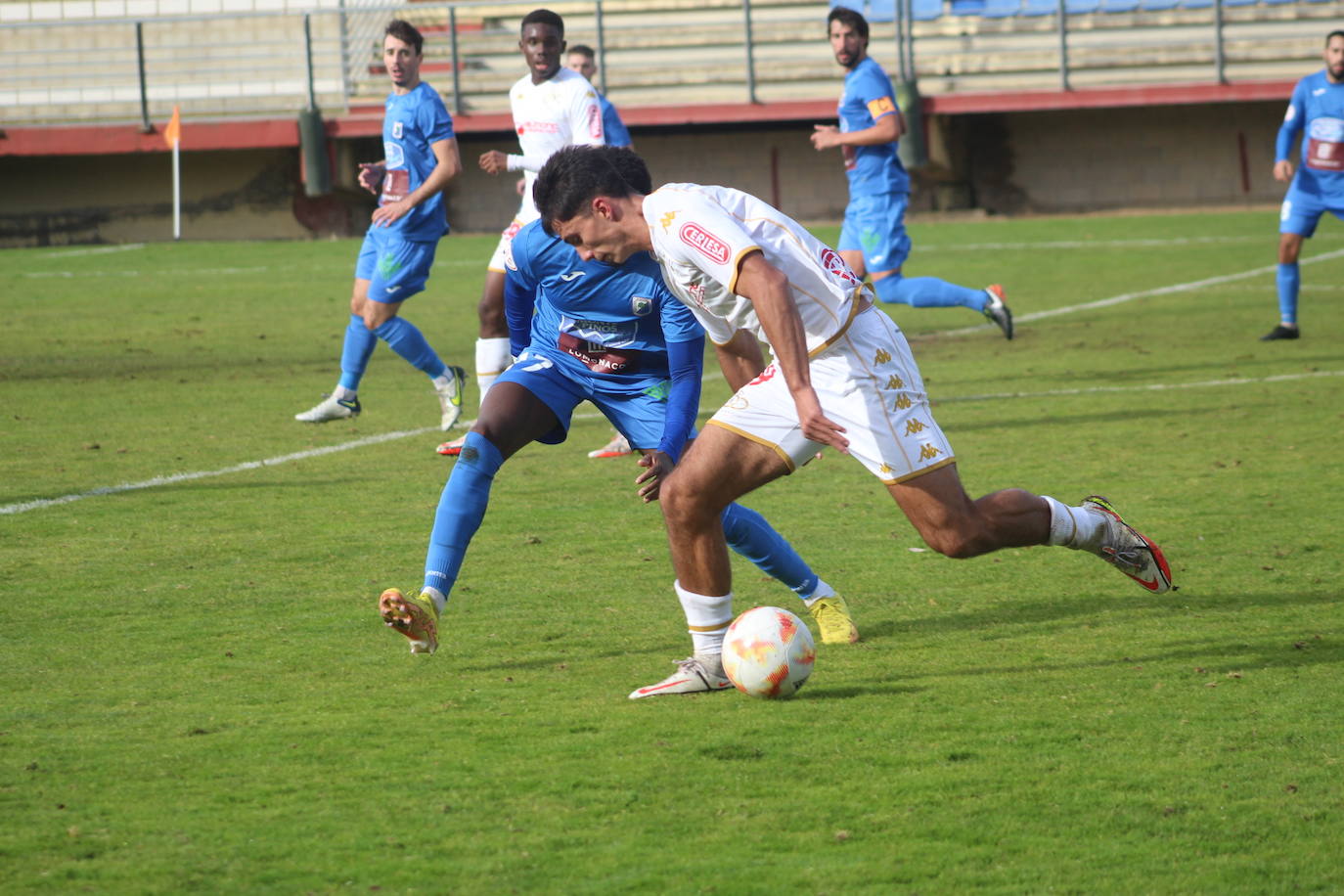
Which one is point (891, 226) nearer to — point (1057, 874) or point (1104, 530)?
point (1104, 530)

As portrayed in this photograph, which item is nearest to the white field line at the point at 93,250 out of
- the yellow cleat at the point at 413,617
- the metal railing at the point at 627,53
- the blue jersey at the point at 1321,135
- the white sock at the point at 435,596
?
the metal railing at the point at 627,53

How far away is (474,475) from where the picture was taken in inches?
211

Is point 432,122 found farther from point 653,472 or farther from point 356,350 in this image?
point 653,472

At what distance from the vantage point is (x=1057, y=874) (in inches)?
138

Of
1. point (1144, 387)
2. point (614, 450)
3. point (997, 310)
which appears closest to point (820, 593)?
point (614, 450)

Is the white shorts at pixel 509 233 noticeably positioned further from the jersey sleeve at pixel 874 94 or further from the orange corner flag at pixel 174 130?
the orange corner flag at pixel 174 130

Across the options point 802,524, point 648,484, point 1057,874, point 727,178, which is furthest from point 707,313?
point 727,178

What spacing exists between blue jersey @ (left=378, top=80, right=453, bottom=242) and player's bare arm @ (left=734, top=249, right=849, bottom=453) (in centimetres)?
563

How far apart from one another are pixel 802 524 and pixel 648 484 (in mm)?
2362

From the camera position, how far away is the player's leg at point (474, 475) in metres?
5.06

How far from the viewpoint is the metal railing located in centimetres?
2488

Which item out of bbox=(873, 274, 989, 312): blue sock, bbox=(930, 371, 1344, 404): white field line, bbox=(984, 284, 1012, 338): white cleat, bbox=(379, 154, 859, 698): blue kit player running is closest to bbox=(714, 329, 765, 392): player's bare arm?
bbox=(379, 154, 859, 698): blue kit player running

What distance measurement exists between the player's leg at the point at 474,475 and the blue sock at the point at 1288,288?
866 centimetres

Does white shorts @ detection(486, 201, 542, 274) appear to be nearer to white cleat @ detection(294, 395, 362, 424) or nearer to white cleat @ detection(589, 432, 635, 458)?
white cleat @ detection(589, 432, 635, 458)
